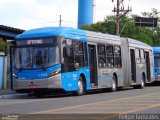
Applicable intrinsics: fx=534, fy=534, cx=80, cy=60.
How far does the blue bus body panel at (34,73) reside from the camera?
25375 mm

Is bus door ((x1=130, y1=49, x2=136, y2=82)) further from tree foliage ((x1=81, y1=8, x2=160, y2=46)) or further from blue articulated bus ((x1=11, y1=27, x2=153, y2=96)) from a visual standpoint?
tree foliage ((x1=81, y1=8, x2=160, y2=46))

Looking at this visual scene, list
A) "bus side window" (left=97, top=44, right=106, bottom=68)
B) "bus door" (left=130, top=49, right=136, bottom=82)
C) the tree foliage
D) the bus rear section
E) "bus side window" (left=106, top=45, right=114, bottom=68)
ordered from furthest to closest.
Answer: the tree foliage
"bus door" (left=130, top=49, right=136, bottom=82)
the bus rear section
"bus side window" (left=106, top=45, right=114, bottom=68)
"bus side window" (left=97, top=44, right=106, bottom=68)

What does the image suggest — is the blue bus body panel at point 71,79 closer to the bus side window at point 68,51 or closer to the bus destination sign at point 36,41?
the bus side window at point 68,51

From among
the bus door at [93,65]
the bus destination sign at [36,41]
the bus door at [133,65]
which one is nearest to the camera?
the bus destination sign at [36,41]

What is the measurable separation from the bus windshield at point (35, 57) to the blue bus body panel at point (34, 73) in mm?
214

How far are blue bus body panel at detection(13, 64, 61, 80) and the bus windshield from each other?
214mm

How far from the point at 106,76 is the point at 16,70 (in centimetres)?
647

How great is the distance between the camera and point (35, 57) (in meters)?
25.8

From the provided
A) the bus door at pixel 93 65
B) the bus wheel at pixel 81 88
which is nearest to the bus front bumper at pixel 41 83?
the bus wheel at pixel 81 88

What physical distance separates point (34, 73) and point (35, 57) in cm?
79

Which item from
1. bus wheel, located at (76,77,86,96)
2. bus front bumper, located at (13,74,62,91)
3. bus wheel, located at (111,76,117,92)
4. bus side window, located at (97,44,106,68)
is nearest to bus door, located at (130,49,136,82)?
bus wheel, located at (111,76,117,92)

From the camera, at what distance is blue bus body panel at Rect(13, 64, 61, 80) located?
25.4 m

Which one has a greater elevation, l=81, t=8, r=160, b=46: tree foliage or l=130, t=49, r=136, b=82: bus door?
l=81, t=8, r=160, b=46: tree foliage

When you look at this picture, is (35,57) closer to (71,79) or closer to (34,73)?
(34,73)
